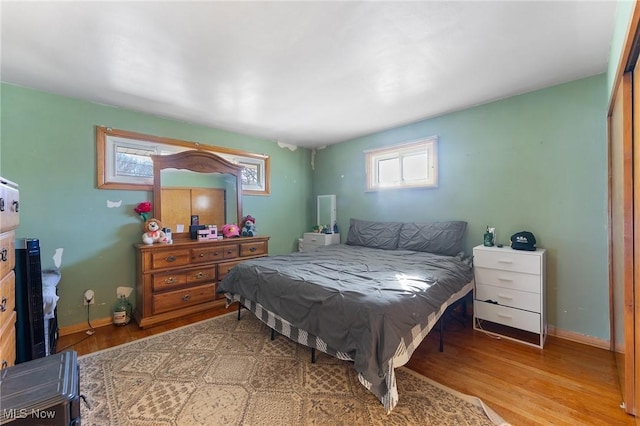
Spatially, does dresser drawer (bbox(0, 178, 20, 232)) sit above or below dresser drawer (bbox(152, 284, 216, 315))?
above

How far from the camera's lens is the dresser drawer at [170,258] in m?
2.71

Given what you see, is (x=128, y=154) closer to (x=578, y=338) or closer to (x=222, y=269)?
(x=222, y=269)

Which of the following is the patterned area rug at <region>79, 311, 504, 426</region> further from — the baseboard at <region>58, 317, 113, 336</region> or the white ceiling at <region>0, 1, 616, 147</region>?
the white ceiling at <region>0, 1, 616, 147</region>

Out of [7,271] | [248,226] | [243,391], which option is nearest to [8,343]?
[7,271]

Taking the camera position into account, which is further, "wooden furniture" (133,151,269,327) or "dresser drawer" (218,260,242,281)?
"dresser drawer" (218,260,242,281)

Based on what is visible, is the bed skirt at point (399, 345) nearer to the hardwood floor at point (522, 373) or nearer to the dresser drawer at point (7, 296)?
the hardwood floor at point (522, 373)

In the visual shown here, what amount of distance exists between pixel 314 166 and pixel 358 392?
12.2 ft

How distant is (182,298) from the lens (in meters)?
2.86

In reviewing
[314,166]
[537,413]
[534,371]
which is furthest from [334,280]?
[314,166]

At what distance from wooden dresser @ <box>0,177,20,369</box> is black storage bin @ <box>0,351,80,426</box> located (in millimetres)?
373

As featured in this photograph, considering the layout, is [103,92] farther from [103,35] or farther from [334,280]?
[334,280]

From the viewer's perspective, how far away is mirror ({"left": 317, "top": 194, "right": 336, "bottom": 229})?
4398mm

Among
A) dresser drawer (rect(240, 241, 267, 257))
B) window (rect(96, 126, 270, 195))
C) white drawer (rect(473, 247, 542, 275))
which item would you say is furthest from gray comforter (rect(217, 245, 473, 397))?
window (rect(96, 126, 270, 195))

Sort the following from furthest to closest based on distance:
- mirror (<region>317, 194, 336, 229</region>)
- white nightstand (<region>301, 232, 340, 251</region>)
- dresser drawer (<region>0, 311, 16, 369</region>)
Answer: mirror (<region>317, 194, 336, 229</region>), white nightstand (<region>301, 232, 340, 251</region>), dresser drawer (<region>0, 311, 16, 369</region>)
